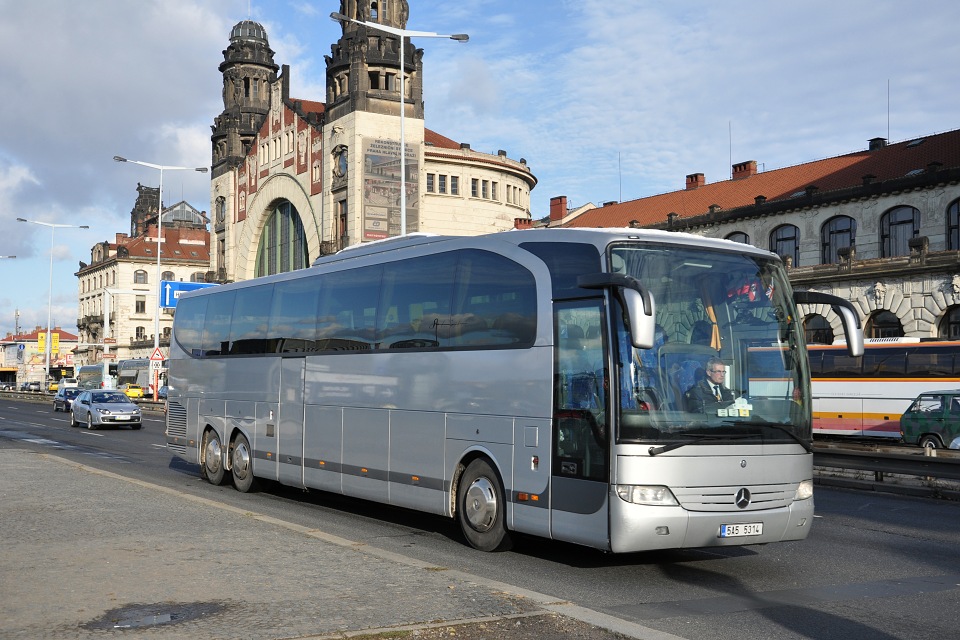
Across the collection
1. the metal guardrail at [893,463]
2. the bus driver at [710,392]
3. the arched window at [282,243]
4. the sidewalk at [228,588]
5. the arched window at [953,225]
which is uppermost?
the arched window at [282,243]

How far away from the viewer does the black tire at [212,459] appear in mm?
17797

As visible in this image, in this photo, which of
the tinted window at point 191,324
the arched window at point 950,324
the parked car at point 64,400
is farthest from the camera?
the parked car at point 64,400

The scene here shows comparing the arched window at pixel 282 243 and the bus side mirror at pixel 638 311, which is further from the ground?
the arched window at pixel 282 243

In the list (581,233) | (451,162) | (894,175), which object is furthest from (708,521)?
(451,162)

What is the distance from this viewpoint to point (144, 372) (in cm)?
8775

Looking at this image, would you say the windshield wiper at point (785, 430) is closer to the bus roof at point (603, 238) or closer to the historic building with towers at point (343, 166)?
the bus roof at point (603, 238)

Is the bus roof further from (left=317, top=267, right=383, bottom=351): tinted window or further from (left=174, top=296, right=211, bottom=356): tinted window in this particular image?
(left=174, top=296, right=211, bottom=356): tinted window

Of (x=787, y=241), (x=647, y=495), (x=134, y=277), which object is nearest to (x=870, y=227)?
(x=787, y=241)

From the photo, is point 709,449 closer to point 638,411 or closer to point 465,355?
point 638,411

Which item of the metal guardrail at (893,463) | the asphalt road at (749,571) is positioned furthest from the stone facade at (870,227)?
the asphalt road at (749,571)

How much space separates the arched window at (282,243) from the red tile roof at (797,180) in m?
22.4

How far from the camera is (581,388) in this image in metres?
9.68

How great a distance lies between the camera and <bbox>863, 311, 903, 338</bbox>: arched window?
45250 millimetres

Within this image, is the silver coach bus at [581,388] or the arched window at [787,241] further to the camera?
the arched window at [787,241]
